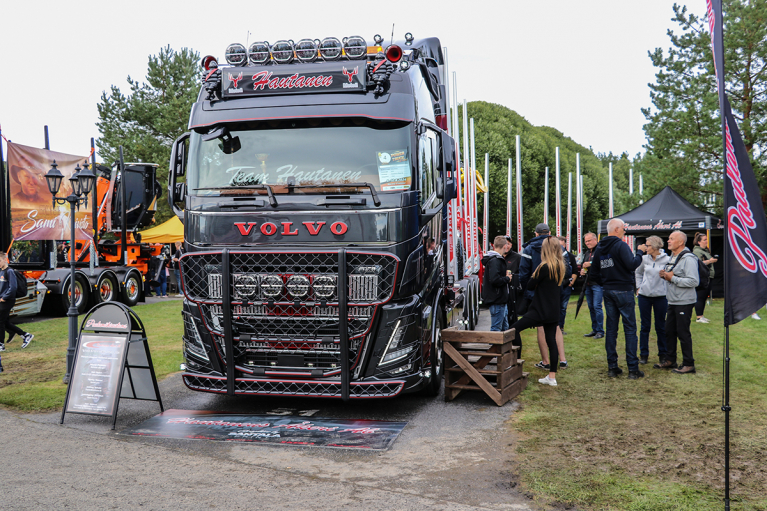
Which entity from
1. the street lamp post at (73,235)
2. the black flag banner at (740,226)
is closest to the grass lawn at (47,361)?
the street lamp post at (73,235)

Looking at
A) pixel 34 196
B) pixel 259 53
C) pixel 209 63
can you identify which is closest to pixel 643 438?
pixel 259 53

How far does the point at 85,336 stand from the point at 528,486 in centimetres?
469

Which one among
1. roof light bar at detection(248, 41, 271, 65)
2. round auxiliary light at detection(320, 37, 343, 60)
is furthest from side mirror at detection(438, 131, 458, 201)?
roof light bar at detection(248, 41, 271, 65)

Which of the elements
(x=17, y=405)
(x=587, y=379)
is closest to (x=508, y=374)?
(x=587, y=379)

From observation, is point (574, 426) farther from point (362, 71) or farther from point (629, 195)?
point (629, 195)

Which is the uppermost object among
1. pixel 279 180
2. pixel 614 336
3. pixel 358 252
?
pixel 279 180

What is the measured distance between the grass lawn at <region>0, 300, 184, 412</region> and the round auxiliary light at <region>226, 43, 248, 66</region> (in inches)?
167

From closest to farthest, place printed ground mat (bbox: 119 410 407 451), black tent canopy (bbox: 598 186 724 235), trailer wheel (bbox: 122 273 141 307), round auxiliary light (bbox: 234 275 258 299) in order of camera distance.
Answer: printed ground mat (bbox: 119 410 407 451) < round auxiliary light (bbox: 234 275 258 299) < black tent canopy (bbox: 598 186 724 235) < trailer wheel (bbox: 122 273 141 307)

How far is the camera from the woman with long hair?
25.0 feet

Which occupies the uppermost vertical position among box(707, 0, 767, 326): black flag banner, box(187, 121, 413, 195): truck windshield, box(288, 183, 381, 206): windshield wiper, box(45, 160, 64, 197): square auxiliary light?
box(45, 160, 64, 197): square auxiliary light

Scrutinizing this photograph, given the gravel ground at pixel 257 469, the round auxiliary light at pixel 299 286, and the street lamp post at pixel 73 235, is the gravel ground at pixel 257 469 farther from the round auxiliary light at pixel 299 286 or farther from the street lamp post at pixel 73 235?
the street lamp post at pixel 73 235

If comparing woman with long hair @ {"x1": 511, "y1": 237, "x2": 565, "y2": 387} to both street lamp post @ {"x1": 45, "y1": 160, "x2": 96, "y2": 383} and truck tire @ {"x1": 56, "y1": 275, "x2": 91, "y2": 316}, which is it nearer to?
street lamp post @ {"x1": 45, "y1": 160, "x2": 96, "y2": 383}

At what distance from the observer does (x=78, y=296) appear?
1605 centimetres

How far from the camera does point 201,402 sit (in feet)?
23.8
